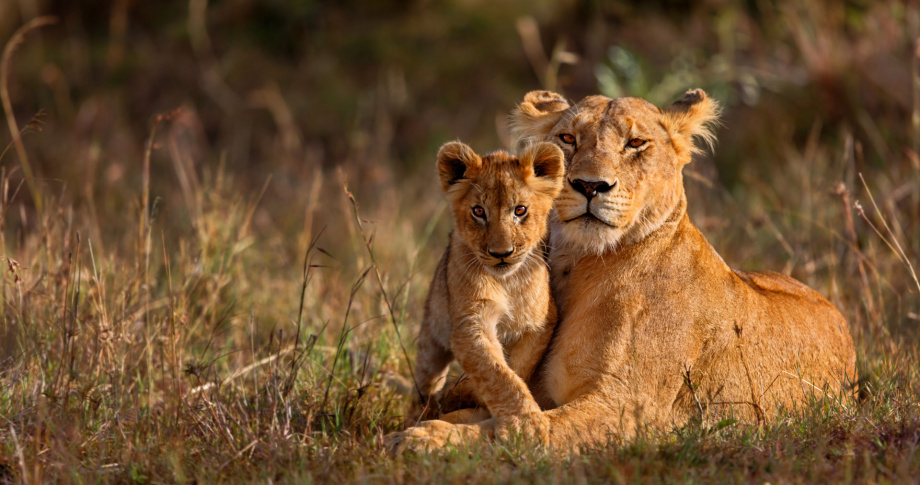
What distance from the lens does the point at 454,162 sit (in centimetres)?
437

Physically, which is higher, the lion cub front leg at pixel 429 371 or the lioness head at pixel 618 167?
the lioness head at pixel 618 167

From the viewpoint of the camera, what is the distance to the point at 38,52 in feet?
47.5

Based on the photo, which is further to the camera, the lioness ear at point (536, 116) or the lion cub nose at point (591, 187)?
the lioness ear at point (536, 116)

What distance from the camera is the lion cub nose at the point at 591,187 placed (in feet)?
13.9

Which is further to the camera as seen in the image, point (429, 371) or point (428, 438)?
point (429, 371)

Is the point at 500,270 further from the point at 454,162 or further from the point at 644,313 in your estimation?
the point at 644,313

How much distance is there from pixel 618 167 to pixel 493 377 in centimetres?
113

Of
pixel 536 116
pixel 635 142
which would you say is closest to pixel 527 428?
pixel 635 142

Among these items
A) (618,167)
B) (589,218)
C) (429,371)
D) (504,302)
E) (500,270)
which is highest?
(618,167)

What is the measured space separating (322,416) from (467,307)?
3.16ft

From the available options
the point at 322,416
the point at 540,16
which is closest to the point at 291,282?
the point at 322,416

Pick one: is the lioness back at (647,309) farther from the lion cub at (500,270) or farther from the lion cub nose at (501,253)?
the lion cub nose at (501,253)

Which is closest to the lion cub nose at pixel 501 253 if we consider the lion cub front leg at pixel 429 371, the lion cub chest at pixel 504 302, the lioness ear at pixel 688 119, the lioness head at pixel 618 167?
the lion cub chest at pixel 504 302

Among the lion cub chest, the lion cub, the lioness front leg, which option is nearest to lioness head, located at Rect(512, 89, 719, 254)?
the lion cub
